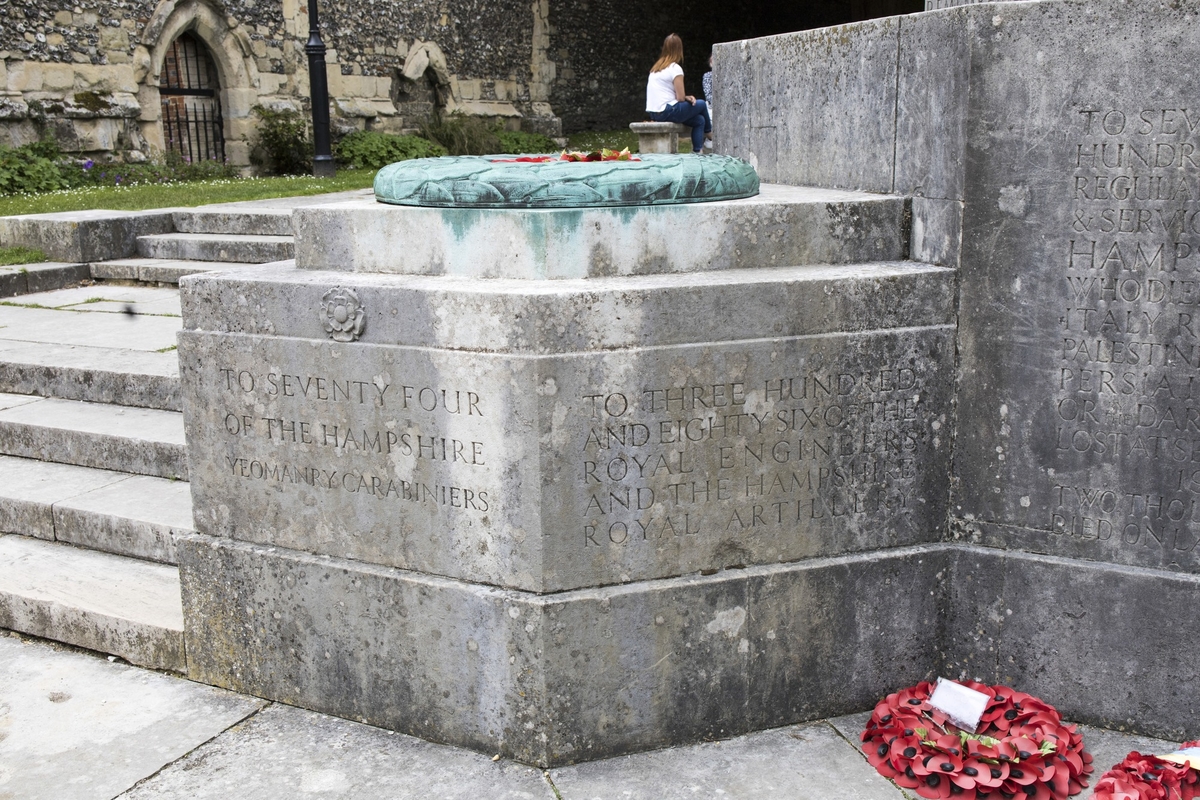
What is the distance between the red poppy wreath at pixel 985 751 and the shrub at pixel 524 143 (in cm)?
1554

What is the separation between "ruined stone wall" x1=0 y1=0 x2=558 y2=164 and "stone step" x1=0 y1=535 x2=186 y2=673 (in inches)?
428

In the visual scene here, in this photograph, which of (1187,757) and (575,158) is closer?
(1187,757)

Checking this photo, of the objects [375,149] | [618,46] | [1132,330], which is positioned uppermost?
[618,46]

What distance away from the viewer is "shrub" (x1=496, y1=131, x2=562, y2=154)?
1823 cm

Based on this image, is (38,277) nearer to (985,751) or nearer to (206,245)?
(206,245)

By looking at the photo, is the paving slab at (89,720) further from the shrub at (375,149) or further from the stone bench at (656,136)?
the shrub at (375,149)

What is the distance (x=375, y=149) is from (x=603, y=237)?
1483cm

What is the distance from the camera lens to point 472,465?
2826 millimetres

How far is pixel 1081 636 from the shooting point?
9.87 ft

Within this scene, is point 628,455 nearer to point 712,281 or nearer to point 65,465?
point 712,281

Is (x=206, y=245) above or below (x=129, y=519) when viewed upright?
above

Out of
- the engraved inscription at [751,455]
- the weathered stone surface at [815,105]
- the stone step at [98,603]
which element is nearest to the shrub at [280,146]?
the stone step at [98,603]

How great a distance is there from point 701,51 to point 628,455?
26.1 m

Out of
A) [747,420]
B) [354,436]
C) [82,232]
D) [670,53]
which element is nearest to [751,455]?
[747,420]
